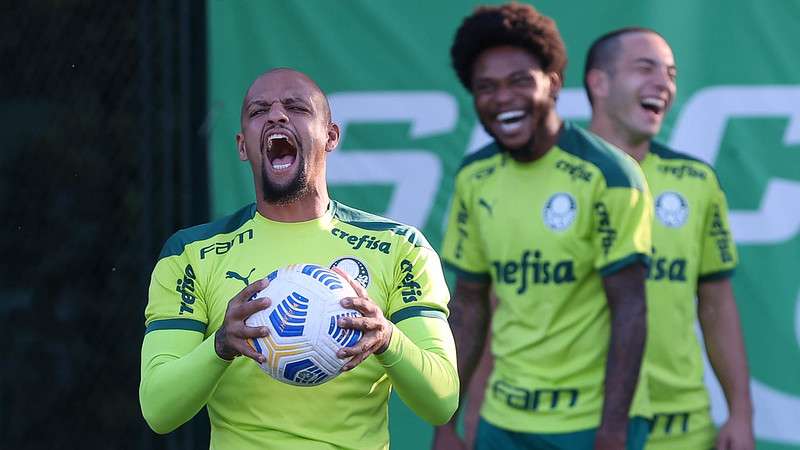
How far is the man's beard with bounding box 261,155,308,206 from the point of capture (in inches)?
130

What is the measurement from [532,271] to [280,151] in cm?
159

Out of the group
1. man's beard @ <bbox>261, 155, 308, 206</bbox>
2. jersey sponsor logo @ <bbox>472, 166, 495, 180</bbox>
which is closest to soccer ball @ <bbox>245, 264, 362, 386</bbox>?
man's beard @ <bbox>261, 155, 308, 206</bbox>

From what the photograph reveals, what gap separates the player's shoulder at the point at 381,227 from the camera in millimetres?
3369

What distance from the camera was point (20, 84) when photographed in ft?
19.8

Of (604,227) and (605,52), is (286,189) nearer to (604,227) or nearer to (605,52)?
(604,227)

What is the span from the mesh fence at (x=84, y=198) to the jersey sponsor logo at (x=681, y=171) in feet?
6.76

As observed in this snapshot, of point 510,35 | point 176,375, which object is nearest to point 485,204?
point 510,35

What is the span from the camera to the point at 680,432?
4.96 metres

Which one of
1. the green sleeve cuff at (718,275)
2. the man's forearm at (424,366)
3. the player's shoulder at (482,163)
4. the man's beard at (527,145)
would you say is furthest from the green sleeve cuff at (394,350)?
the green sleeve cuff at (718,275)

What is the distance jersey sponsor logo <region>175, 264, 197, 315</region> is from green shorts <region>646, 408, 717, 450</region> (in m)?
2.19

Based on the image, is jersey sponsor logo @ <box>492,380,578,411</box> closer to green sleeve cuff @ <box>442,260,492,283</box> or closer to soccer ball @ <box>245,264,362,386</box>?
green sleeve cuff @ <box>442,260,492,283</box>

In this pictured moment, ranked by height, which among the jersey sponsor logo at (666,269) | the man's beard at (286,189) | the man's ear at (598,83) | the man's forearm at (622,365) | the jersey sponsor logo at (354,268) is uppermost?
the man's ear at (598,83)

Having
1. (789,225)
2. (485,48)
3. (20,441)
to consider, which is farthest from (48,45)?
(789,225)

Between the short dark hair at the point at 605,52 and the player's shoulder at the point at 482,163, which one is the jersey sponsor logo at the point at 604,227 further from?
the short dark hair at the point at 605,52
